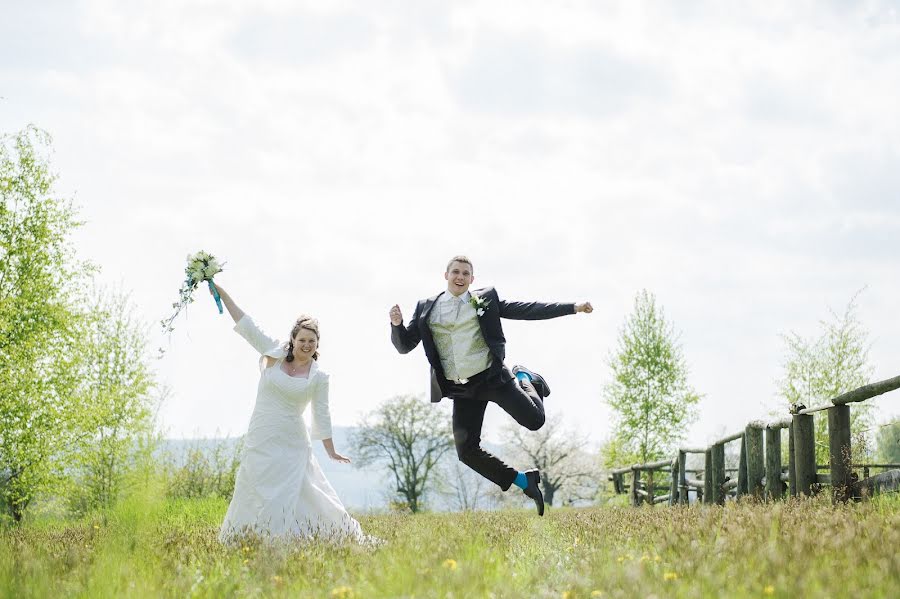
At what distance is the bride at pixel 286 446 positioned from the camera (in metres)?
7.23

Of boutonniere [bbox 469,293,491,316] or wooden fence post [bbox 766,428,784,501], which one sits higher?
boutonniere [bbox 469,293,491,316]

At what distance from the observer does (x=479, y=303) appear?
8195 mm

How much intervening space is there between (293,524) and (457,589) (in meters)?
4.29

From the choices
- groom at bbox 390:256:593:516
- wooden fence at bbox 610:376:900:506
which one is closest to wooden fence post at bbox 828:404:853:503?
wooden fence at bbox 610:376:900:506

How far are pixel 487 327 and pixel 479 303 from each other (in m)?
0.27

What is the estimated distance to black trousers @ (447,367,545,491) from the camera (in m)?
8.21

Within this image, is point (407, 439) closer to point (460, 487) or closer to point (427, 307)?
point (460, 487)

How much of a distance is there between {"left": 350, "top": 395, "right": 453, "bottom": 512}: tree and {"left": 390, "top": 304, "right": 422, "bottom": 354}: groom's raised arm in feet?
162

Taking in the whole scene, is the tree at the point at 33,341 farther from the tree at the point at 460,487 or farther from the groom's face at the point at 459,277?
the tree at the point at 460,487

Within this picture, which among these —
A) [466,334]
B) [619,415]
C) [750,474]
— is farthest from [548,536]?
[619,415]

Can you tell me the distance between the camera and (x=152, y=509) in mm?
3414

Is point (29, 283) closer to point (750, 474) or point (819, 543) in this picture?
point (750, 474)

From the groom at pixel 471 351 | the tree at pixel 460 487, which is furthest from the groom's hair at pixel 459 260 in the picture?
the tree at pixel 460 487

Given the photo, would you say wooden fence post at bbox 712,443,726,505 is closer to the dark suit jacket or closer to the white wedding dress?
the dark suit jacket
